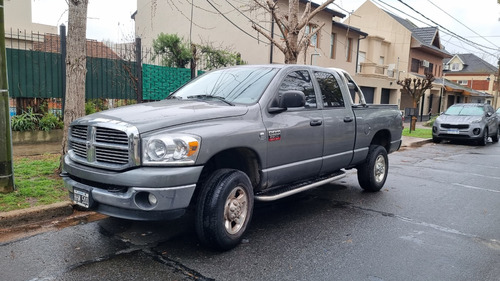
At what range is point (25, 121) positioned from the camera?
332 inches

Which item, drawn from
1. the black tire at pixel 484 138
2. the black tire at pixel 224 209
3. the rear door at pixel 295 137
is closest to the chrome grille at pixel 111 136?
the black tire at pixel 224 209

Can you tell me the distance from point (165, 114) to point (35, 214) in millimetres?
2309

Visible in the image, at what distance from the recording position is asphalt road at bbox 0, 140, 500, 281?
3648mm

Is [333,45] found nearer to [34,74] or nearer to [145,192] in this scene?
[34,74]

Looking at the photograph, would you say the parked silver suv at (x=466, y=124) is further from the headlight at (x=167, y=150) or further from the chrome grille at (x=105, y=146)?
the chrome grille at (x=105, y=146)

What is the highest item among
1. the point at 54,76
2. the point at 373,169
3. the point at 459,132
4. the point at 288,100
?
the point at 54,76

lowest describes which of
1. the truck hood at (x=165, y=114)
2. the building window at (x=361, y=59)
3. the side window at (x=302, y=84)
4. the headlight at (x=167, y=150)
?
the headlight at (x=167, y=150)

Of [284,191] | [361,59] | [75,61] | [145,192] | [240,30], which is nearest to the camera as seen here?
[145,192]

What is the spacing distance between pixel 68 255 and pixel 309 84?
3658 millimetres

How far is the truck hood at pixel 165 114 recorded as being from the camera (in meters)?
3.73

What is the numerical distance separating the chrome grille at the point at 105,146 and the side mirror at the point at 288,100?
1.70 meters

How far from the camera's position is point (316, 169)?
17.6 ft

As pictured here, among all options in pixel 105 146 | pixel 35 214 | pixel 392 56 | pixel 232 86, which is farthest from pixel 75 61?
pixel 392 56

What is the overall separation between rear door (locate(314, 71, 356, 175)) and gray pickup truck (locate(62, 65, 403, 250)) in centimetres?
2
